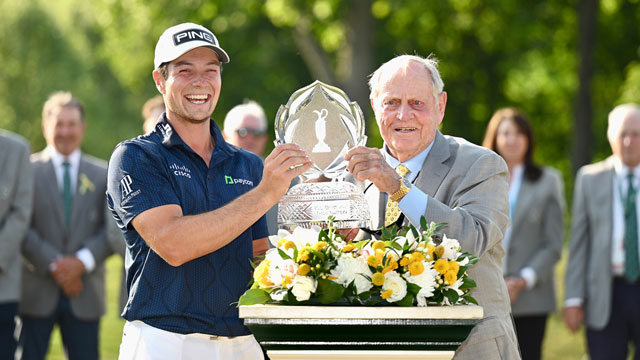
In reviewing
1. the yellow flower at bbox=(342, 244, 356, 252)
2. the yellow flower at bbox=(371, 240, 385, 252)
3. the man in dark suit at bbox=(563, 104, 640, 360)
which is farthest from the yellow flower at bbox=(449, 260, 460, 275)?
the man in dark suit at bbox=(563, 104, 640, 360)

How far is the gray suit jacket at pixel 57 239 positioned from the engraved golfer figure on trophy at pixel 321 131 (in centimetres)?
458

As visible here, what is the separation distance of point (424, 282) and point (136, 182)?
4.23ft

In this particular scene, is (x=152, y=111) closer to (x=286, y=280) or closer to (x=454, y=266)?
(x=286, y=280)

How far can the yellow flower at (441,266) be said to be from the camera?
3.32m

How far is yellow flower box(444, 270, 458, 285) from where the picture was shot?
3.31m

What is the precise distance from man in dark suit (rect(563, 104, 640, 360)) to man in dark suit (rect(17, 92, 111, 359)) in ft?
13.1

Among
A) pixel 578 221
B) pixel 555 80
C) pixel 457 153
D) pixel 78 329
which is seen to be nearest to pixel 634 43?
pixel 555 80

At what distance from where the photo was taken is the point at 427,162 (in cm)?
413

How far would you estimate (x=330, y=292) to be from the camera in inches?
128

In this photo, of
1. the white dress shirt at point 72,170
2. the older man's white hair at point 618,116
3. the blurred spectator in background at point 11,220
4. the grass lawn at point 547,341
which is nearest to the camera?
the blurred spectator in background at point 11,220

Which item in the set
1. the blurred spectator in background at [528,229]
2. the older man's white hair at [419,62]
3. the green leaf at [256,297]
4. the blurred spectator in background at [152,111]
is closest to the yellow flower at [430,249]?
the green leaf at [256,297]

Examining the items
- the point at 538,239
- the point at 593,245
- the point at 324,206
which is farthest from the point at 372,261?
the point at 538,239

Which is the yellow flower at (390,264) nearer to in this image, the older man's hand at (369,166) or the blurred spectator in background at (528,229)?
the older man's hand at (369,166)

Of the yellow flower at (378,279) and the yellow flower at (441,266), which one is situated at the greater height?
the yellow flower at (441,266)
